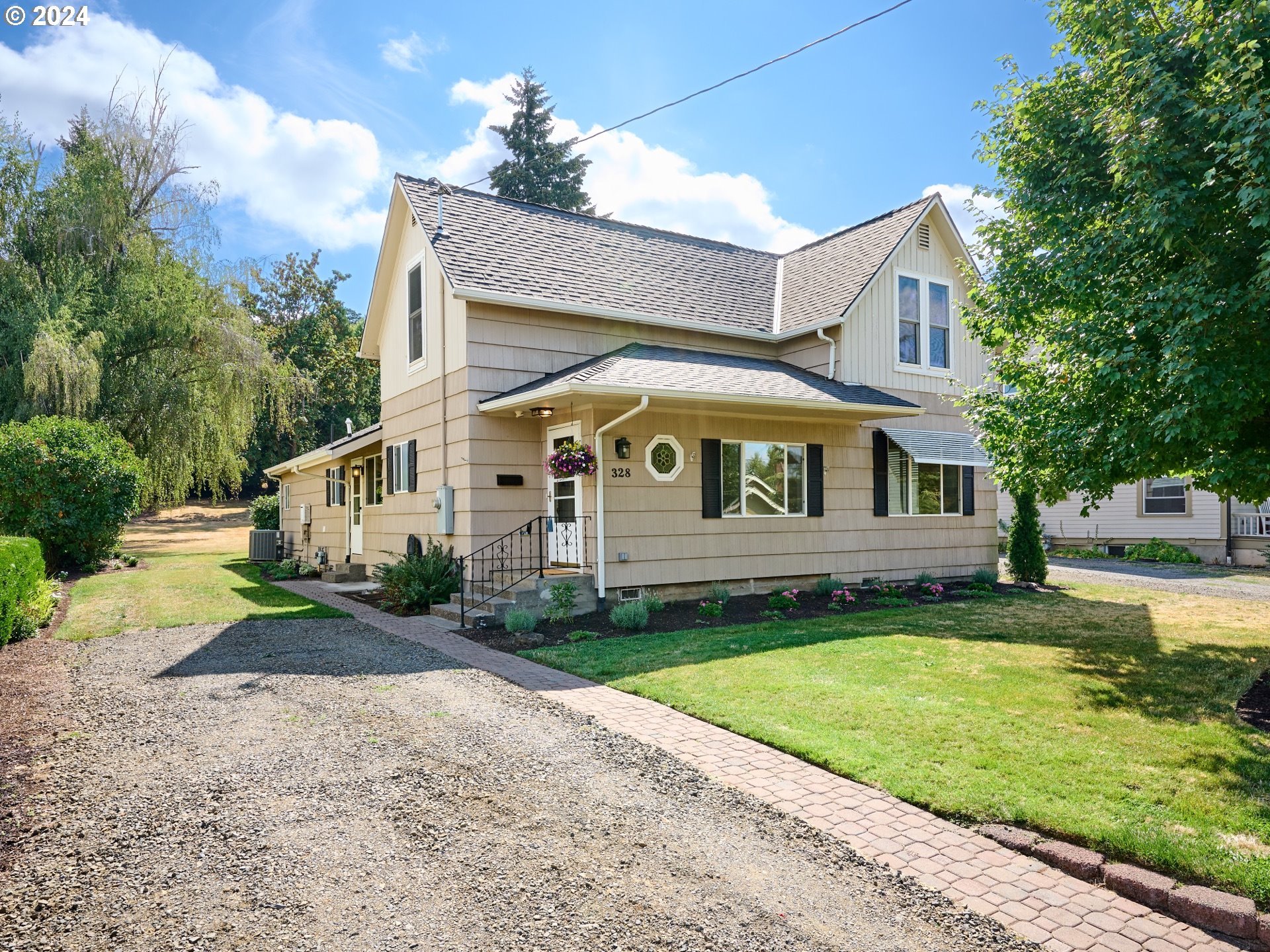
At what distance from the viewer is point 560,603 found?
972cm

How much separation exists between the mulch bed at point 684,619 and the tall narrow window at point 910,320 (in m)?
4.54

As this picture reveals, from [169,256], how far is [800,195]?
59.6 ft

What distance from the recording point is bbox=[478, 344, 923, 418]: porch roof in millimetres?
9539

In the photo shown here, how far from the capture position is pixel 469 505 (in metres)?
10.9

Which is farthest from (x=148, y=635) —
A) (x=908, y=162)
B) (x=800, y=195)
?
(x=908, y=162)

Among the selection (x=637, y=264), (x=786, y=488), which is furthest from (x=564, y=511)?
(x=637, y=264)

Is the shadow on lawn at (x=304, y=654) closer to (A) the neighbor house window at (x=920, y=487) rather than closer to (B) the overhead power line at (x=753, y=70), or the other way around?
(B) the overhead power line at (x=753, y=70)

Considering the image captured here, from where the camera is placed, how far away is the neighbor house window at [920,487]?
1366cm

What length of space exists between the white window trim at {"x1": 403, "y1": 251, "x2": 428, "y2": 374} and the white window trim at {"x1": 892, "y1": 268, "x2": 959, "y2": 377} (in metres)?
8.29

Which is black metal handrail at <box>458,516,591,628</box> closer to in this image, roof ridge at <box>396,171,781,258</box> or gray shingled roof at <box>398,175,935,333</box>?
gray shingled roof at <box>398,175,935,333</box>

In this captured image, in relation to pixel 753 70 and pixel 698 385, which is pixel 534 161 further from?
pixel 698 385

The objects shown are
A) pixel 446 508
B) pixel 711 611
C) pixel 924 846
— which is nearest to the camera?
pixel 924 846

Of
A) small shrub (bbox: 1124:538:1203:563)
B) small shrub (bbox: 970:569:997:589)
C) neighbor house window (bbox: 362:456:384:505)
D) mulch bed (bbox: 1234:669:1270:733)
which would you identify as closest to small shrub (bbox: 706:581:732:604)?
small shrub (bbox: 970:569:997:589)

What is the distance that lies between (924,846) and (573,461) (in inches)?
275
